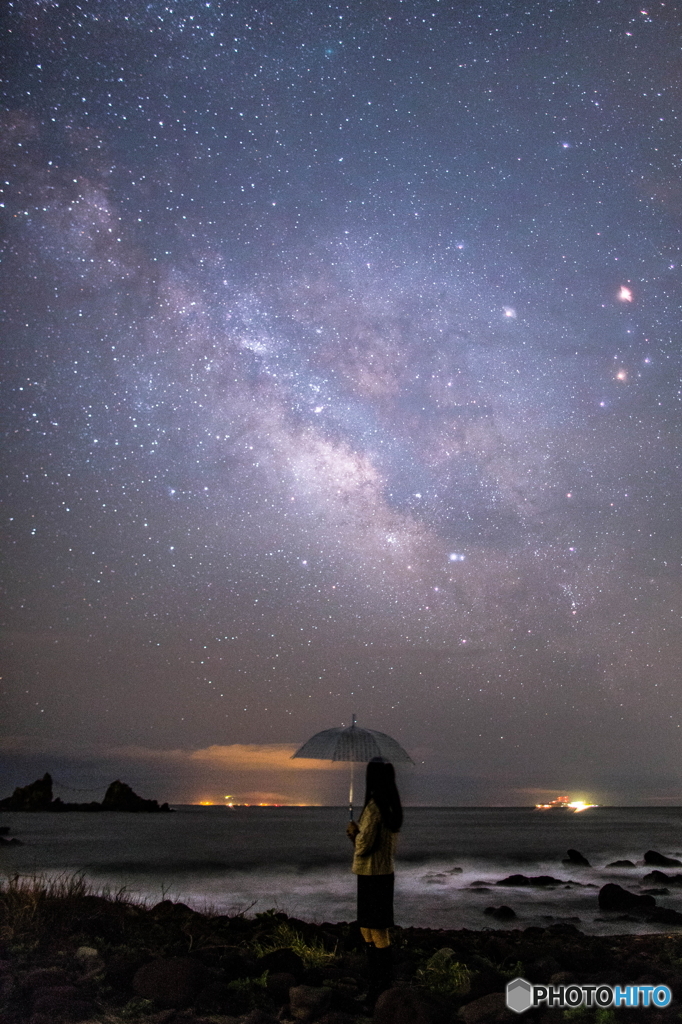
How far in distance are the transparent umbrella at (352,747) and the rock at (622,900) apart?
53.1 ft

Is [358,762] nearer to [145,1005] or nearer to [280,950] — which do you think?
[280,950]

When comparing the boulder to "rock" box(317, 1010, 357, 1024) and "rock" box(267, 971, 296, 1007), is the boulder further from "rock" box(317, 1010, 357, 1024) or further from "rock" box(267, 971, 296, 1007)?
"rock" box(317, 1010, 357, 1024)

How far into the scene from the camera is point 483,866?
42375 millimetres

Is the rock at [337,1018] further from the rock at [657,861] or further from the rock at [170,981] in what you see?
the rock at [657,861]

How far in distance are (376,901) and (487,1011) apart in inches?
48.3

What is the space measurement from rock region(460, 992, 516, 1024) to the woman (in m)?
0.76

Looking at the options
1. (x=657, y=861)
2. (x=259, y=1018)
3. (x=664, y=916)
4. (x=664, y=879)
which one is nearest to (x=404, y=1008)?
(x=259, y=1018)

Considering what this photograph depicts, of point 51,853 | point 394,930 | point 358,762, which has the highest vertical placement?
point 358,762

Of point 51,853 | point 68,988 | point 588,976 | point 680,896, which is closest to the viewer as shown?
point 68,988

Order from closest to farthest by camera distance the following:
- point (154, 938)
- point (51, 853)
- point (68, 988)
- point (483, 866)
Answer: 1. point (68, 988)
2. point (154, 938)
3. point (483, 866)
4. point (51, 853)

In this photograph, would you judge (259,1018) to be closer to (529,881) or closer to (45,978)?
(45,978)

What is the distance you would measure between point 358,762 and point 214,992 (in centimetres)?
295

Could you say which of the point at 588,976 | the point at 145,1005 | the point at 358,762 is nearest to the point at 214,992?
the point at 145,1005

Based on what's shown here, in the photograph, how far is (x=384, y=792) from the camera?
6.86m
